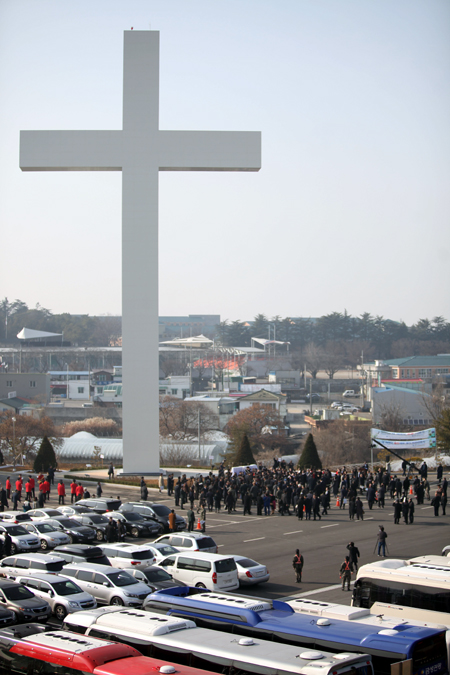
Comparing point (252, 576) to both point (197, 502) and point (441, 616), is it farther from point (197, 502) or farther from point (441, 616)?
point (197, 502)

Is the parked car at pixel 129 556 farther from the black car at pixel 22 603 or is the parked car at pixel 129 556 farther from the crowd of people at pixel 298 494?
the crowd of people at pixel 298 494

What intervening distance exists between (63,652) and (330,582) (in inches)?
390

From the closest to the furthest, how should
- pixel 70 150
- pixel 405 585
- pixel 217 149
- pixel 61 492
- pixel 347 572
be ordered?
1. pixel 405 585
2. pixel 347 572
3. pixel 61 492
4. pixel 70 150
5. pixel 217 149

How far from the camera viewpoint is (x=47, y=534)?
21031 mm

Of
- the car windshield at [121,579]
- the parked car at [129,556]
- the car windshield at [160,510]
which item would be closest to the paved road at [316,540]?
the car windshield at [160,510]

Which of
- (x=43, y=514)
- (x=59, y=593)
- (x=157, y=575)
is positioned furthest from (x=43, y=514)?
(x=59, y=593)

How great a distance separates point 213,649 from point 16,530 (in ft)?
44.4

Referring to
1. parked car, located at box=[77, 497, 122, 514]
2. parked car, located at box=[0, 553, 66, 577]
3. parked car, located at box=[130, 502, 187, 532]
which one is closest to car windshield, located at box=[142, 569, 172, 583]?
parked car, located at box=[0, 553, 66, 577]

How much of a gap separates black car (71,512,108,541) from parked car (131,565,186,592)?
260 inches

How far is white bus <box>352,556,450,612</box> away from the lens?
1282 cm

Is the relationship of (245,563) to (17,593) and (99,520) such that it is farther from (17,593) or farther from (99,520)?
(99,520)

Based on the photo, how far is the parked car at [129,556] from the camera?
56.0 feet

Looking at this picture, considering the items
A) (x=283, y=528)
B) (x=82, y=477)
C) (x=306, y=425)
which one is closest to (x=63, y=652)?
(x=283, y=528)

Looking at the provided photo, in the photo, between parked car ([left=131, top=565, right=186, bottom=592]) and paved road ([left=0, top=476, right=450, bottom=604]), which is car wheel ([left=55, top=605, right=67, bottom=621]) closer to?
parked car ([left=131, top=565, right=186, bottom=592])
